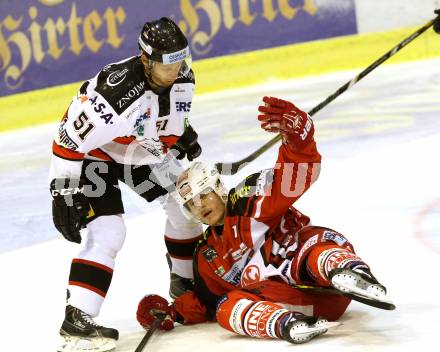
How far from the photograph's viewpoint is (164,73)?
3248 millimetres

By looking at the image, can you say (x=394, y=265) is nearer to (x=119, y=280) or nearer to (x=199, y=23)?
(x=119, y=280)

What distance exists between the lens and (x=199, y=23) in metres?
8.19

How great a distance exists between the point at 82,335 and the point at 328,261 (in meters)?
0.82

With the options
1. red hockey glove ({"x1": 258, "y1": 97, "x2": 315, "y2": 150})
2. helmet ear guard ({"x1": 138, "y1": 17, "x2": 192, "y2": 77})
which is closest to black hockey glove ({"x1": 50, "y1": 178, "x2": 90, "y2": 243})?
helmet ear guard ({"x1": 138, "y1": 17, "x2": 192, "y2": 77})

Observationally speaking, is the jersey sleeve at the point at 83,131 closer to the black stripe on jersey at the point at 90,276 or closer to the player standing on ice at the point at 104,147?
the player standing on ice at the point at 104,147

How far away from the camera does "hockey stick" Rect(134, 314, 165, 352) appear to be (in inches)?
119

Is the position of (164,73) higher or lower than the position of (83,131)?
higher

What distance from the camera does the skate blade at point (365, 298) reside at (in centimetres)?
271

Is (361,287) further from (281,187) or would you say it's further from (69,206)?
(69,206)

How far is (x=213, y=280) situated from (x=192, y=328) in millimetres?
177

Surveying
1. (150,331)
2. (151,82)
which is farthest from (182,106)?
(150,331)

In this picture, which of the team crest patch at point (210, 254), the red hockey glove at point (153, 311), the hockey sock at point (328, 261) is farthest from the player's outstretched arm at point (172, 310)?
the hockey sock at point (328, 261)

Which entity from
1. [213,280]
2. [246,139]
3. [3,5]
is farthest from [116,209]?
[3,5]

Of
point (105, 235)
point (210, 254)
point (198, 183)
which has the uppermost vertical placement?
point (198, 183)
